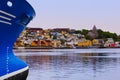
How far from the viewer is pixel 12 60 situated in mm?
15055

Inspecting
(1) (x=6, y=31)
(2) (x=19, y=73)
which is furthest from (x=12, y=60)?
(1) (x=6, y=31)

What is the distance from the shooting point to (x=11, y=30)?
14.5 metres

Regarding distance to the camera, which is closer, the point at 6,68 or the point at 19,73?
the point at 6,68

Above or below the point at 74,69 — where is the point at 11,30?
above

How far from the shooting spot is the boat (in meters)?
13.3

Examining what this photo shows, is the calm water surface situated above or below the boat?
below

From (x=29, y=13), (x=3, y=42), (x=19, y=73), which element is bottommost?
(x=19, y=73)

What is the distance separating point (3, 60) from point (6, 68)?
39cm

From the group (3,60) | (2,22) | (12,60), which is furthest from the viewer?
(12,60)

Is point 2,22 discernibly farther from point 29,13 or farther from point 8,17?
point 29,13

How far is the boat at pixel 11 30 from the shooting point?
1332 centimetres

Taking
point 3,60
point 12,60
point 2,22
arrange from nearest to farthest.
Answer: point 2,22, point 3,60, point 12,60

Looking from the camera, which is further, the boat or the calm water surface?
the calm water surface

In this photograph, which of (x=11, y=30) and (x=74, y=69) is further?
(x=74, y=69)
